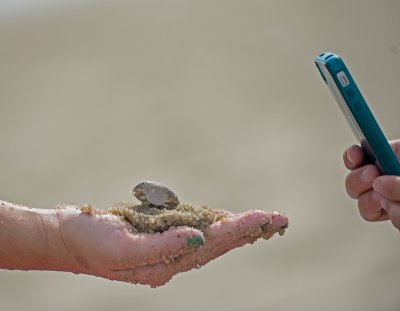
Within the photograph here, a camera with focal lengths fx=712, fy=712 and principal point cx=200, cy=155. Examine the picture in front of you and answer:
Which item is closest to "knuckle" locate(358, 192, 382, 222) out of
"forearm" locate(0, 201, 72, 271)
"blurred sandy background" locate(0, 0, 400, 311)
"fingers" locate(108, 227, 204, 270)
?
"fingers" locate(108, 227, 204, 270)

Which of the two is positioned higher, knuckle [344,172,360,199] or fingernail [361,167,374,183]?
knuckle [344,172,360,199]

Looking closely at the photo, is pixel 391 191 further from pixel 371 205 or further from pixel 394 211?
pixel 371 205

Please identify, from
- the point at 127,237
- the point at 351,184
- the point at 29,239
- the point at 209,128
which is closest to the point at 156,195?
the point at 127,237

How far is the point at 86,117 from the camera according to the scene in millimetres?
3719

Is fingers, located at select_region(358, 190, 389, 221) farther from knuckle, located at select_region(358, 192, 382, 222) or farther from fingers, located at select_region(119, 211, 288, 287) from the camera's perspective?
fingers, located at select_region(119, 211, 288, 287)

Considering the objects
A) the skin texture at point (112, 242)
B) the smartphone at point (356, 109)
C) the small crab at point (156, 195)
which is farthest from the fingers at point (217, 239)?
the smartphone at point (356, 109)

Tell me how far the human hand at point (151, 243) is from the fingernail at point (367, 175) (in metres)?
0.20

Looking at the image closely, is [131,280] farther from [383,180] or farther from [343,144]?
[343,144]

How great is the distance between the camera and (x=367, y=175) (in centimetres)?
153

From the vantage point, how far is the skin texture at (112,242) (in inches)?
60.0

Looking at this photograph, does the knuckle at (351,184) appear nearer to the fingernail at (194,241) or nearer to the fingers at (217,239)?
the fingers at (217,239)

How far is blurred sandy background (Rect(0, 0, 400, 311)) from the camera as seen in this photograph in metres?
2.77

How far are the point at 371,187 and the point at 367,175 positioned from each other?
7 centimetres

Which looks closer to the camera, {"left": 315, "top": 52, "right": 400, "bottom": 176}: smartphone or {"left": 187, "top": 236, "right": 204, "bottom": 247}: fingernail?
{"left": 315, "top": 52, "right": 400, "bottom": 176}: smartphone
